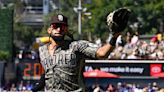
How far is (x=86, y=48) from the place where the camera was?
533 cm

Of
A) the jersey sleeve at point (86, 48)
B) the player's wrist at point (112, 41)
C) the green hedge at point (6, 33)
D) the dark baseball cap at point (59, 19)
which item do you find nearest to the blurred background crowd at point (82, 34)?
the green hedge at point (6, 33)

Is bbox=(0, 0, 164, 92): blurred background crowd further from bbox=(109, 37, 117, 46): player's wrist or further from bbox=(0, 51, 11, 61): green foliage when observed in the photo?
bbox=(109, 37, 117, 46): player's wrist

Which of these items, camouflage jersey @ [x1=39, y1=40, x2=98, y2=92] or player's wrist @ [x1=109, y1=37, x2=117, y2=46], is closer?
player's wrist @ [x1=109, y1=37, x2=117, y2=46]

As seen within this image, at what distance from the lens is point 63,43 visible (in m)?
5.49

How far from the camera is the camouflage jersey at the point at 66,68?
17.8ft

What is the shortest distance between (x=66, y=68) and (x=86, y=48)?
10.9 inches

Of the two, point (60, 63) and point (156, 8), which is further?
point (156, 8)

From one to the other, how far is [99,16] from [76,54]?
3814 cm

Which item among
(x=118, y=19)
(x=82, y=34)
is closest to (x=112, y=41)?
(x=118, y=19)

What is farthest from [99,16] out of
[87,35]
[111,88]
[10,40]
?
[111,88]

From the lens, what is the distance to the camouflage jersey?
543 centimetres

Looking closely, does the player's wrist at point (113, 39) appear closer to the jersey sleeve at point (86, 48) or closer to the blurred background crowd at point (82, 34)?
the jersey sleeve at point (86, 48)

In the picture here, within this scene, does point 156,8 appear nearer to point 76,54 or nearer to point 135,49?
point 135,49

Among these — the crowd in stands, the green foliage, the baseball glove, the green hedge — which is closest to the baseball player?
the baseball glove
